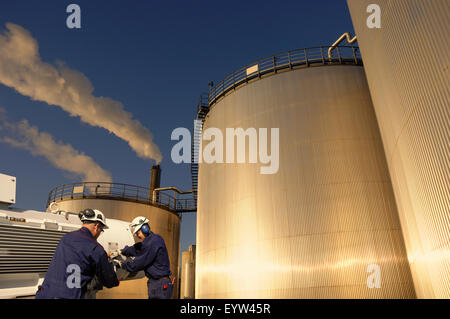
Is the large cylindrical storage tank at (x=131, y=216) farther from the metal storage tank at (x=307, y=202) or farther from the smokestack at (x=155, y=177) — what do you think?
the smokestack at (x=155, y=177)

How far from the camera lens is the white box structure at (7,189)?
25.0 feet

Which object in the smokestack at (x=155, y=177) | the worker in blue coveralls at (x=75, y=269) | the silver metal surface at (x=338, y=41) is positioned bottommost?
the worker in blue coveralls at (x=75, y=269)

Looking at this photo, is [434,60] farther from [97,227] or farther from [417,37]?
[97,227]

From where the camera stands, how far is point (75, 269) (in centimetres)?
466

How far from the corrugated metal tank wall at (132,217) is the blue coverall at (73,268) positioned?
18.3m

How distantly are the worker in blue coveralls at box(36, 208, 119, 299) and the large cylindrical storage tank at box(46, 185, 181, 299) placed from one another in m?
19.0

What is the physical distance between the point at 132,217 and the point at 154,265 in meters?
19.7

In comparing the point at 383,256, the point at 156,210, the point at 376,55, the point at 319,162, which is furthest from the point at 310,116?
the point at 156,210

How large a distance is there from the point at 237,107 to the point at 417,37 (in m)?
10.6

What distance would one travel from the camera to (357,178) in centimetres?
1341

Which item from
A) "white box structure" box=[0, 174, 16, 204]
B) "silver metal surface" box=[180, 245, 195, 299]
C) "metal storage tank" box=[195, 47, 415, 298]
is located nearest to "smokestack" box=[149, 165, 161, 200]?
"silver metal surface" box=[180, 245, 195, 299]

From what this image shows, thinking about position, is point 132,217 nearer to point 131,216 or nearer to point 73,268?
point 131,216

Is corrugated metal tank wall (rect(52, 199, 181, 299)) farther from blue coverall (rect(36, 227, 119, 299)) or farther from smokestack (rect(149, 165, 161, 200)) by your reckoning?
blue coverall (rect(36, 227, 119, 299))

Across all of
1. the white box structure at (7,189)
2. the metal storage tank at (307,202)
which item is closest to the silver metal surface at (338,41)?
the metal storage tank at (307,202)
